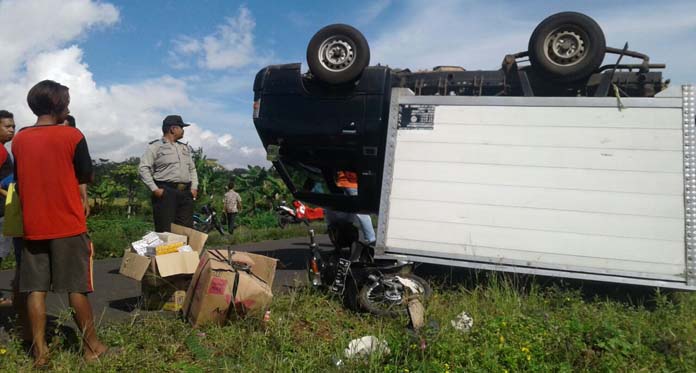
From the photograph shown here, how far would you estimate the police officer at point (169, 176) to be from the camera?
5.78 metres

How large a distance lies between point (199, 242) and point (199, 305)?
1.07m

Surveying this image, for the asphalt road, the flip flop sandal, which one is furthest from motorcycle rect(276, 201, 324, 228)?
the flip flop sandal

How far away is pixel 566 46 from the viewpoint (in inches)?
197

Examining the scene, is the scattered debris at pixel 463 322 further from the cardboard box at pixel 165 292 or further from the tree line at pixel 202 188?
the tree line at pixel 202 188

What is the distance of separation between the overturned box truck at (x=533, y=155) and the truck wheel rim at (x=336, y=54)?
15mm

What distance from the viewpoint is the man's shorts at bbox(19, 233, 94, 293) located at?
3270mm

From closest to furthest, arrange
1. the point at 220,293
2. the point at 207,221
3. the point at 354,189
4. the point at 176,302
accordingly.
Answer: the point at 220,293
the point at 176,302
the point at 354,189
the point at 207,221

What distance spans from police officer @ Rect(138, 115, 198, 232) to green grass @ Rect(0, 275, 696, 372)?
71.1 inches

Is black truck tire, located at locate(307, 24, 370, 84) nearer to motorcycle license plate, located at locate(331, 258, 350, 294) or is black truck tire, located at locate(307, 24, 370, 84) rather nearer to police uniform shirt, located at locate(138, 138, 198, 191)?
police uniform shirt, located at locate(138, 138, 198, 191)

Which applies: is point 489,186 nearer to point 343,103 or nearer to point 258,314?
point 343,103

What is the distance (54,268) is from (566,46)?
476 centimetres

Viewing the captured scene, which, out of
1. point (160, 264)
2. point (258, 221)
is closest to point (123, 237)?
point (160, 264)

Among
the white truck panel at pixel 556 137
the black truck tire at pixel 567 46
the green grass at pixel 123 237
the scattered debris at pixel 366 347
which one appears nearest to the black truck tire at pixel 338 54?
the white truck panel at pixel 556 137

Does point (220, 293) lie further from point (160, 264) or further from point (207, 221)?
point (207, 221)
